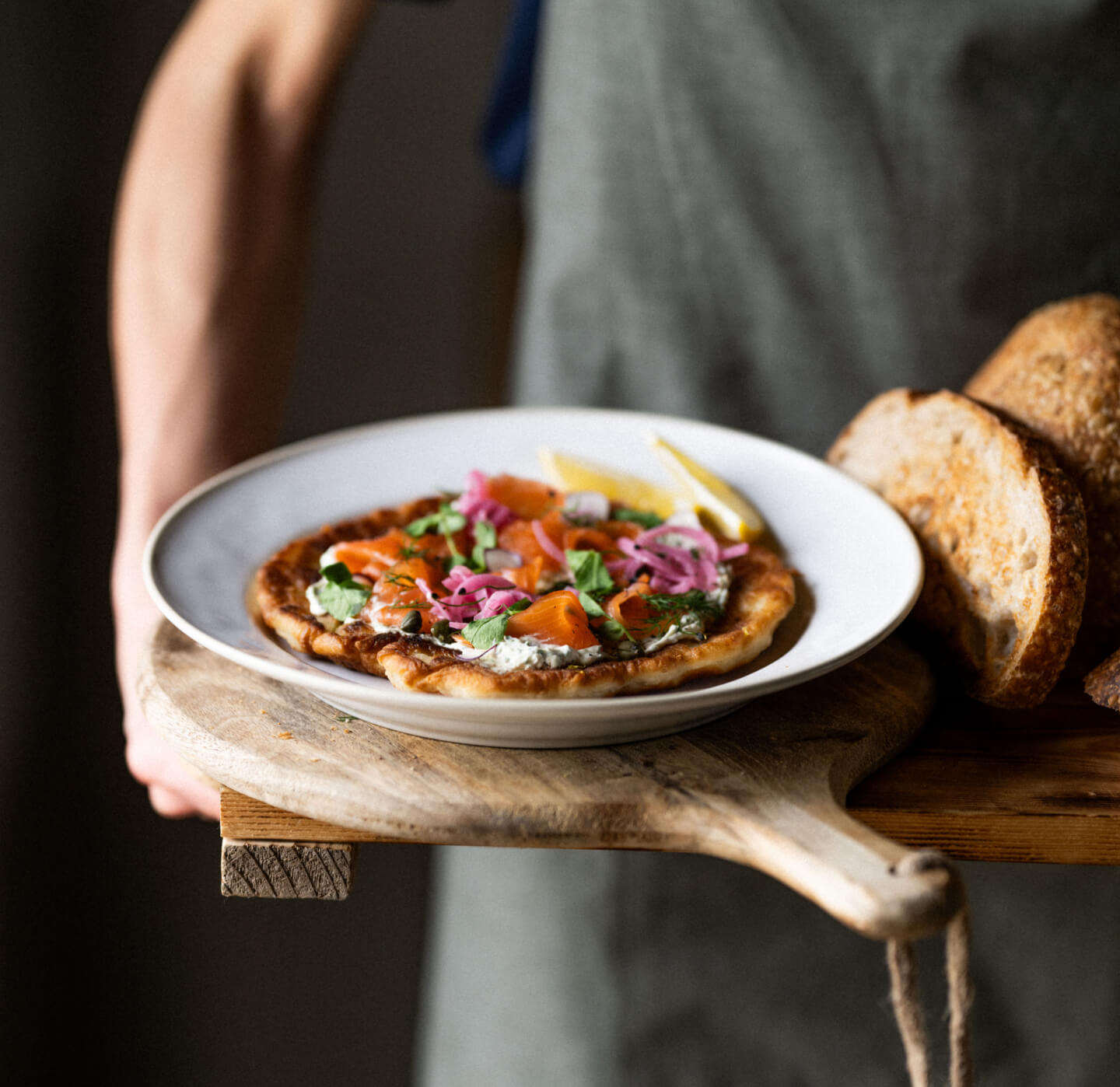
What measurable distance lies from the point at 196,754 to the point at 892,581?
670 millimetres

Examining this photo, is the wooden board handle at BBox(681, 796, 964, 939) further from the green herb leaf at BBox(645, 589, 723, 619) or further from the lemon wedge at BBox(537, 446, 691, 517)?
the lemon wedge at BBox(537, 446, 691, 517)

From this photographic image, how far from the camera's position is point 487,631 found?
103cm

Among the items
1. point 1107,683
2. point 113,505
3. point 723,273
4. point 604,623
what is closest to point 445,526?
point 604,623

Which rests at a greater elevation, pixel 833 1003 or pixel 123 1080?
pixel 833 1003

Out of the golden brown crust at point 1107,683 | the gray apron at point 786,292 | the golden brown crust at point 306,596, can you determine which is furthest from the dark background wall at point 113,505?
the golden brown crust at point 1107,683

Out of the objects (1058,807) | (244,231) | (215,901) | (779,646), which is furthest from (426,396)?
(1058,807)

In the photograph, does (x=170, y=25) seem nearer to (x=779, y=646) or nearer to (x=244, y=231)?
(x=244, y=231)

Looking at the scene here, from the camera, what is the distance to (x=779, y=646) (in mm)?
1092

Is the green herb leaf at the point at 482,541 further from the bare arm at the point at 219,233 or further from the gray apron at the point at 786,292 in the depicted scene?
the gray apron at the point at 786,292

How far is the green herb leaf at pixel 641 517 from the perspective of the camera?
1.32 m

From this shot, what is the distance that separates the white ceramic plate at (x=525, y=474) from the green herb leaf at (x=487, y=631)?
0.09m

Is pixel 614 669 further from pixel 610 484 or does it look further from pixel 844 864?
pixel 610 484

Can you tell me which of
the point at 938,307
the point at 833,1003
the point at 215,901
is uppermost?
the point at 938,307

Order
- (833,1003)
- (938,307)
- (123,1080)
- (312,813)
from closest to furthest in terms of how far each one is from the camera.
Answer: (312,813)
(938,307)
(833,1003)
(123,1080)
